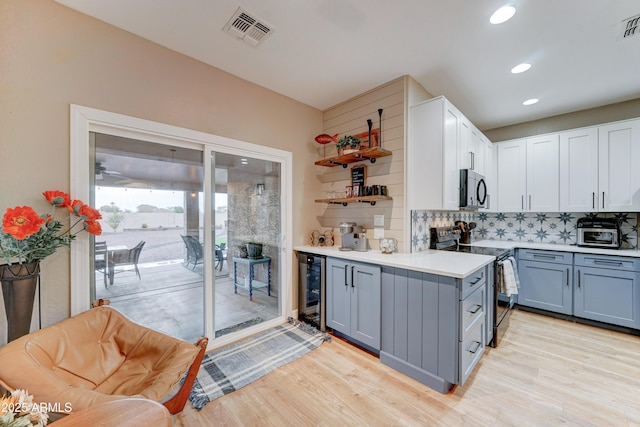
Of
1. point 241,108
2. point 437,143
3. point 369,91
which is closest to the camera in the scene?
→ point 437,143

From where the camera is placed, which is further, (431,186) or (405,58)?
(431,186)

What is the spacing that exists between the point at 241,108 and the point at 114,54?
3.44 feet

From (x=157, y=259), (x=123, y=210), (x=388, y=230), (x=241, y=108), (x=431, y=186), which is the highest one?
(x=241, y=108)

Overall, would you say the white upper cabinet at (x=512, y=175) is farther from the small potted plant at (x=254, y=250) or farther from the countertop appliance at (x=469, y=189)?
the small potted plant at (x=254, y=250)

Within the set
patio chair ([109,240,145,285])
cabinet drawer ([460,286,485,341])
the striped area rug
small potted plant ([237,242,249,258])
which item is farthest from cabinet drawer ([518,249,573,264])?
patio chair ([109,240,145,285])

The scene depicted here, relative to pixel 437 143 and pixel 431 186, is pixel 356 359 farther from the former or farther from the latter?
pixel 437 143

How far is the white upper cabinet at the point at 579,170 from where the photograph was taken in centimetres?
313

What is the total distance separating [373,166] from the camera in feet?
9.50

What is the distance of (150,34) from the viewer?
2.01 metres

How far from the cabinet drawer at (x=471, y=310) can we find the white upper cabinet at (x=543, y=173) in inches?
88.4

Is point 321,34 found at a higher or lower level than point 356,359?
higher

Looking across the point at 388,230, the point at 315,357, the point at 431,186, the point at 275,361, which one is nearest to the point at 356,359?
the point at 315,357

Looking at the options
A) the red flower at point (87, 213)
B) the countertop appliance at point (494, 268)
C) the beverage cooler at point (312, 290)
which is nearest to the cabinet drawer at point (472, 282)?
the countertop appliance at point (494, 268)

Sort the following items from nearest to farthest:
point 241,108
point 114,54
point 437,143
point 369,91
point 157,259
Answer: point 114,54, point 157,259, point 437,143, point 241,108, point 369,91
